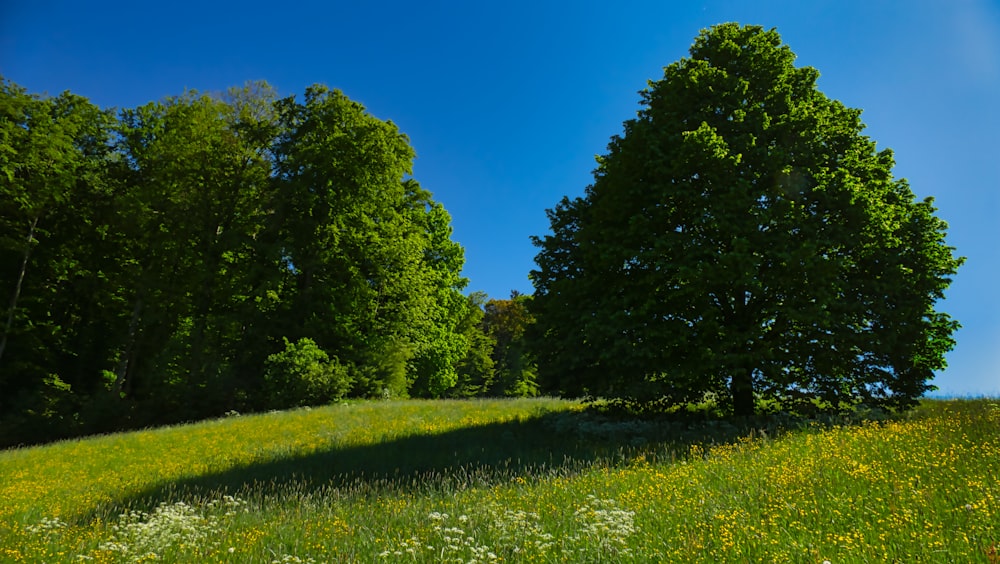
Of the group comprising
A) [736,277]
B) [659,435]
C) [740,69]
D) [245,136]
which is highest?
[245,136]

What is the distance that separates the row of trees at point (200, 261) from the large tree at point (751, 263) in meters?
14.9

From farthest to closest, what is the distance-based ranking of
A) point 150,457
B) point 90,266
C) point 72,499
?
point 90,266 → point 150,457 → point 72,499

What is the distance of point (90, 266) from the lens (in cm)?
2930

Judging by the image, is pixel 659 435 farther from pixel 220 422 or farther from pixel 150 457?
pixel 220 422

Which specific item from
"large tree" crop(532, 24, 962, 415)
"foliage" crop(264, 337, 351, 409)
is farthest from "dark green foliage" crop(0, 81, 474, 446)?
"large tree" crop(532, 24, 962, 415)

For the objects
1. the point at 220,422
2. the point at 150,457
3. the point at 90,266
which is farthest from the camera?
the point at 90,266

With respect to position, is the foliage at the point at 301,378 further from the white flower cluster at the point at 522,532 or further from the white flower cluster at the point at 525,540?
the white flower cluster at the point at 522,532

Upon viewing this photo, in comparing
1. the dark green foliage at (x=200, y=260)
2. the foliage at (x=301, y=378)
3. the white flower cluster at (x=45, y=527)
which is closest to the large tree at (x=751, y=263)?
the white flower cluster at (x=45, y=527)

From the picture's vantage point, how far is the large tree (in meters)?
12.4

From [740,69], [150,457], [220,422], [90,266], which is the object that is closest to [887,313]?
[740,69]

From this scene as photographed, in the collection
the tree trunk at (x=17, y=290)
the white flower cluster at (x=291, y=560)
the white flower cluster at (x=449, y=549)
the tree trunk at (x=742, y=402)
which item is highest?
the tree trunk at (x=17, y=290)

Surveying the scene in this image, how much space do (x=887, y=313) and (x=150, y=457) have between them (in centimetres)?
2119

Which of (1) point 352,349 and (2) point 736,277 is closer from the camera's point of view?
(2) point 736,277

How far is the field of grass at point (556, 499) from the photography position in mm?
4828
